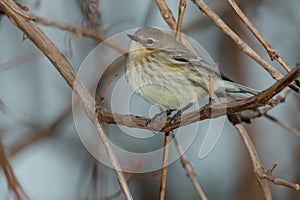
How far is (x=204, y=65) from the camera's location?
2008mm

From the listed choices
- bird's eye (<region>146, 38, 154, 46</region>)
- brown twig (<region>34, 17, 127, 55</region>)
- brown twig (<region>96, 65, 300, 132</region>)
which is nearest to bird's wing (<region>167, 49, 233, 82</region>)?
bird's eye (<region>146, 38, 154, 46</region>)

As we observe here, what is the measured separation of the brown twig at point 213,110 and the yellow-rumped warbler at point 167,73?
Answer: 1.20 ft

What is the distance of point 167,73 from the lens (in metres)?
2.10

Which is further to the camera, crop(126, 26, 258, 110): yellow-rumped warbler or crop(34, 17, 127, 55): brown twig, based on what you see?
crop(34, 17, 127, 55): brown twig

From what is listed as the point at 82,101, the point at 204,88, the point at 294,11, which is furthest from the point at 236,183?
the point at 82,101

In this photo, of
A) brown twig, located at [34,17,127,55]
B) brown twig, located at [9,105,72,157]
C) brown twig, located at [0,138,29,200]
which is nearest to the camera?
brown twig, located at [0,138,29,200]

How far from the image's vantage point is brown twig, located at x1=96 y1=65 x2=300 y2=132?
119 cm

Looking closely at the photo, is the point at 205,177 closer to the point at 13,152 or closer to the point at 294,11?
the point at 294,11

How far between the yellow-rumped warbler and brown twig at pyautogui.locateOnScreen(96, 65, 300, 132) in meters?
0.37

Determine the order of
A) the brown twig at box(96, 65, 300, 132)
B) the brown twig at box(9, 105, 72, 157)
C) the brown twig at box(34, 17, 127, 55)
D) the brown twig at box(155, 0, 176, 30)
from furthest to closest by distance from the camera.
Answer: the brown twig at box(9, 105, 72, 157)
the brown twig at box(34, 17, 127, 55)
the brown twig at box(155, 0, 176, 30)
the brown twig at box(96, 65, 300, 132)

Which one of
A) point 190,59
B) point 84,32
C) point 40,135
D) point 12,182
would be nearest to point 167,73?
point 190,59

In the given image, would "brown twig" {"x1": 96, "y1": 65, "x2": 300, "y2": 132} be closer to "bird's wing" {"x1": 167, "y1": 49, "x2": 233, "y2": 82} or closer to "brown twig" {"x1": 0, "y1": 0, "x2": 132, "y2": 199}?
"brown twig" {"x1": 0, "y1": 0, "x2": 132, "y2": 199}

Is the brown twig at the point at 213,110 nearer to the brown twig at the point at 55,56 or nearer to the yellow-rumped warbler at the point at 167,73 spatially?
the brown twig at the point at 55,56

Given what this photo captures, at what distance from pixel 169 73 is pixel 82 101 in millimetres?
531
